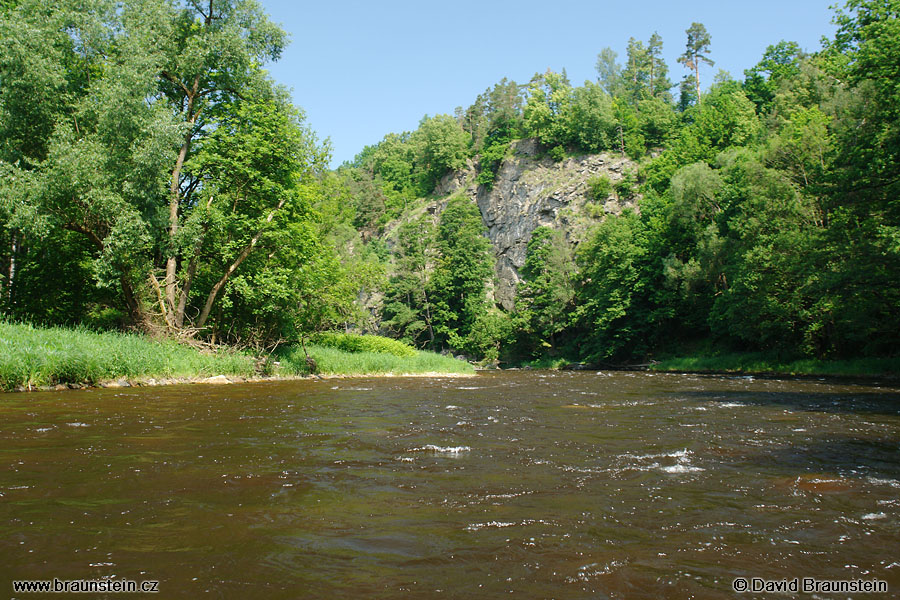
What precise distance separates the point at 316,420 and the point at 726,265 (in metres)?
38.7

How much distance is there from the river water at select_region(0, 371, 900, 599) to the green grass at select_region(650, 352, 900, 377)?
72.5 ft

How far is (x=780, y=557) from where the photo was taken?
11.6ft

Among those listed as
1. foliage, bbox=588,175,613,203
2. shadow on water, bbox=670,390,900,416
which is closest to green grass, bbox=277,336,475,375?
shadow on water, bbox=670,390,900,416

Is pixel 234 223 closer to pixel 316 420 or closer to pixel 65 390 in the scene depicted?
pixel 65 390

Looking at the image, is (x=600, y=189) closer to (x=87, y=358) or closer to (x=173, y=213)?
(x=173, y=213)

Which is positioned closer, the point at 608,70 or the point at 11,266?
the point at 11,266

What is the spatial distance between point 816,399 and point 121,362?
2015 cm

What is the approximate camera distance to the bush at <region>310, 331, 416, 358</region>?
3039 centimetres

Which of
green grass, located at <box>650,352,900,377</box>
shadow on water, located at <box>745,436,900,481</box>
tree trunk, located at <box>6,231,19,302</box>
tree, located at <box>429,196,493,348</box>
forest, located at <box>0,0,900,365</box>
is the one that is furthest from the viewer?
tree, located at <box>429,196,493,348</box>

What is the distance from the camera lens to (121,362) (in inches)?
594

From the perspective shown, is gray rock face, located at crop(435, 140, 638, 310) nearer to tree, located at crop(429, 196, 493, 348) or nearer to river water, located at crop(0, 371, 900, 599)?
tree, located at crop(429, 196, 493, 348)

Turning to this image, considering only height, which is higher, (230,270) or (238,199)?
(238,199)

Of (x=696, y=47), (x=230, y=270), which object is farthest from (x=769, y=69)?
(x=230, y=270)

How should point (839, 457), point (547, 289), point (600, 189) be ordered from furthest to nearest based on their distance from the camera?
point (600, 189) < point (547, 289) < point (839, 457)
